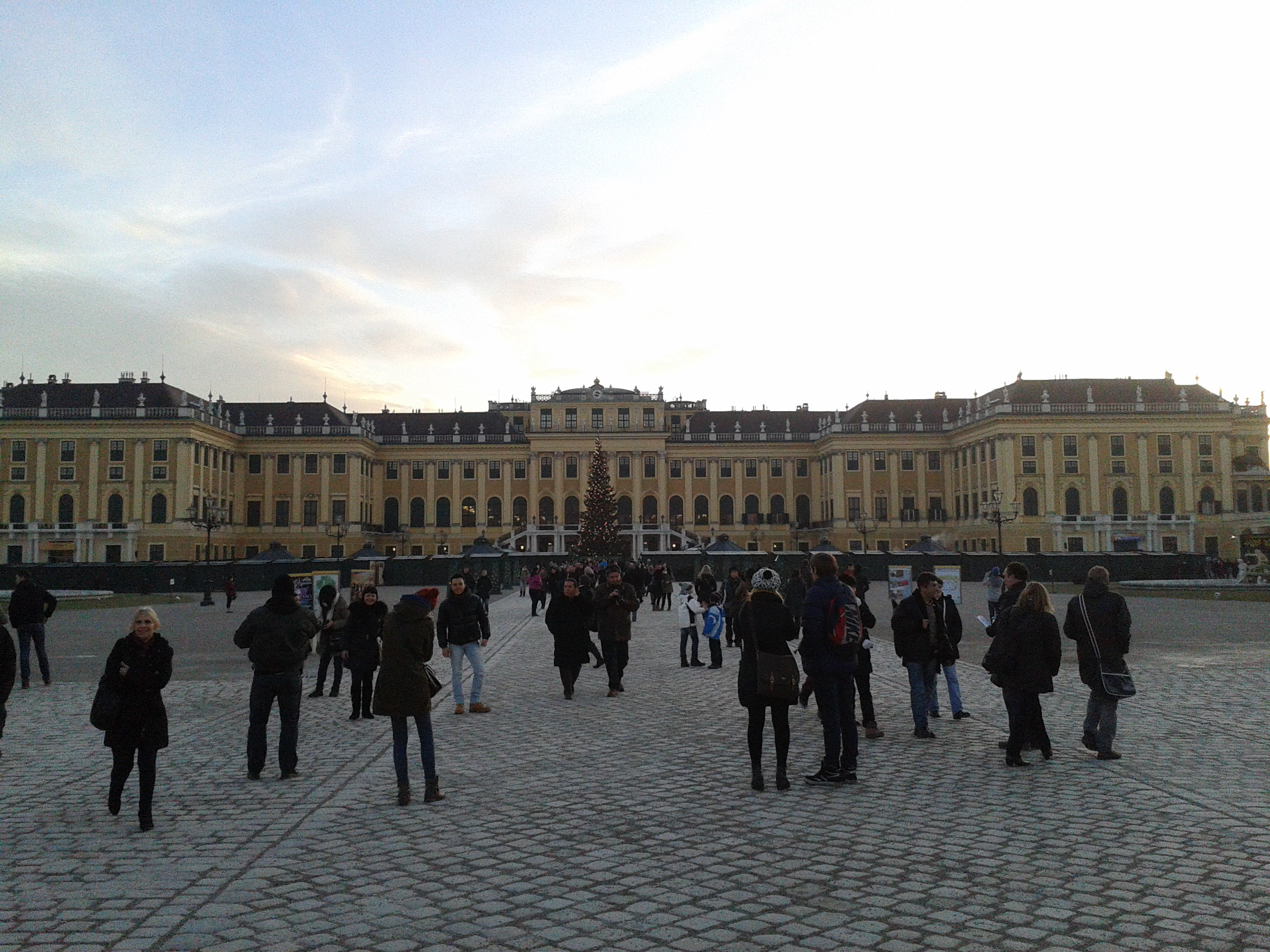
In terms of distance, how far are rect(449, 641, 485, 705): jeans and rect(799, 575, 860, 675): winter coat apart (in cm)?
463

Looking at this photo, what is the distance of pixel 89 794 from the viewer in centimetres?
811

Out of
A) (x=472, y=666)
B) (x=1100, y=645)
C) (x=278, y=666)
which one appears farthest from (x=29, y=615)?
(x=1100, y=645)

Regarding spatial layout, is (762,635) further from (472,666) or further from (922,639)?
(472,666)

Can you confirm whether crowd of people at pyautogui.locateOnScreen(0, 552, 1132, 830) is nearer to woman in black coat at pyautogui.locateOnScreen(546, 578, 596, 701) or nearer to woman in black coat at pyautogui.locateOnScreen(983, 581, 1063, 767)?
woman in black coat at pyautogui.locateOnScreen(983, 581, 1063, 767)

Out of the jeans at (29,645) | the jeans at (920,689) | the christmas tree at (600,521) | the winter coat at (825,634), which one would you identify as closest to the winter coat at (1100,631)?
the jeans at (920,689)

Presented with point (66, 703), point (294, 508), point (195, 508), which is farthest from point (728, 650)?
point (294, 508)

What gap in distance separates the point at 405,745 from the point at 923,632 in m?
5.08

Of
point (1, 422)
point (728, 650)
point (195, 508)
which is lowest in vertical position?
point (728, 650)

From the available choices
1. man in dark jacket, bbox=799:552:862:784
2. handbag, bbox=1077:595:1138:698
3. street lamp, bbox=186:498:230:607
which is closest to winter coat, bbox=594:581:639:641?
man in dark jacket, bbox=799:552:862:784

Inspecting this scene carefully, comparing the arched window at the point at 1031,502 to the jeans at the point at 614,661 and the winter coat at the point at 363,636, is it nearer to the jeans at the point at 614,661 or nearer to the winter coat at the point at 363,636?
the jeans at the point at 614,661

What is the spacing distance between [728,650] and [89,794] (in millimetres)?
14002

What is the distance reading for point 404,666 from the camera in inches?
313

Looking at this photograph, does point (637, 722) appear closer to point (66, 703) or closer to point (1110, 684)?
point (1110, 684)

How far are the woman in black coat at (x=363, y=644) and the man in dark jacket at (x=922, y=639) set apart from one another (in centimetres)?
570
